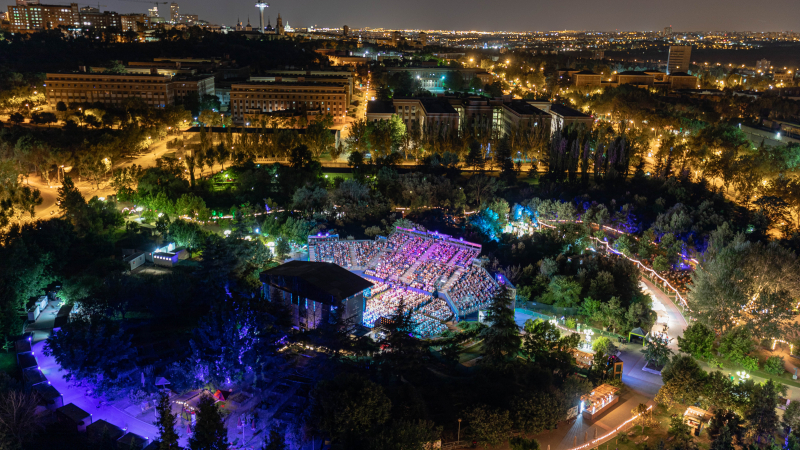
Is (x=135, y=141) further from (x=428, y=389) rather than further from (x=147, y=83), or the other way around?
(x=428, y=389)

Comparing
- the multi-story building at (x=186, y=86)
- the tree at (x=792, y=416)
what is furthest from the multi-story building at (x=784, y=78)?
the tree at (x=792, y=416)

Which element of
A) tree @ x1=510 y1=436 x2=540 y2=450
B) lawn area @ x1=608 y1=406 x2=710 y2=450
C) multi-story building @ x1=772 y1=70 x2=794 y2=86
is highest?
multi-story building @ x1=772 y1=70 x2=794 y2=86

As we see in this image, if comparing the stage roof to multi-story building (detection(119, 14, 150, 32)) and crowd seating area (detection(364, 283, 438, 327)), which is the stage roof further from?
multi-story building (detection(119, 14, 150, 32))

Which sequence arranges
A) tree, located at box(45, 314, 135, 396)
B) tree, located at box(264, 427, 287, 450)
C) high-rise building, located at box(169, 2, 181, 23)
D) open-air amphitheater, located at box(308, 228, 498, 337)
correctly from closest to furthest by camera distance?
tree, located at box(264, 427, 287, 450), tree, located at box(45, 314, 135, 396), open-air amphitheater, located at box(308, 228, 498, 337), high-rise building, located at box(169, 2, 181, 23)

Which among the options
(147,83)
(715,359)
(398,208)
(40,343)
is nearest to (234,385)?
(40,343)

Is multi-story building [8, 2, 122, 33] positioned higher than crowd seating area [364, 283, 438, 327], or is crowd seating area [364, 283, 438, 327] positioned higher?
multi-story building [8, 2, 122, 33]

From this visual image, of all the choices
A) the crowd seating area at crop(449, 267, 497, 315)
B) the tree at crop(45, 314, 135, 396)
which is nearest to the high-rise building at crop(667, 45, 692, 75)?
the crowd seating area at crop(449, 267, 497, 315)

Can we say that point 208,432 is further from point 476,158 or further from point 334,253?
point 476,158
